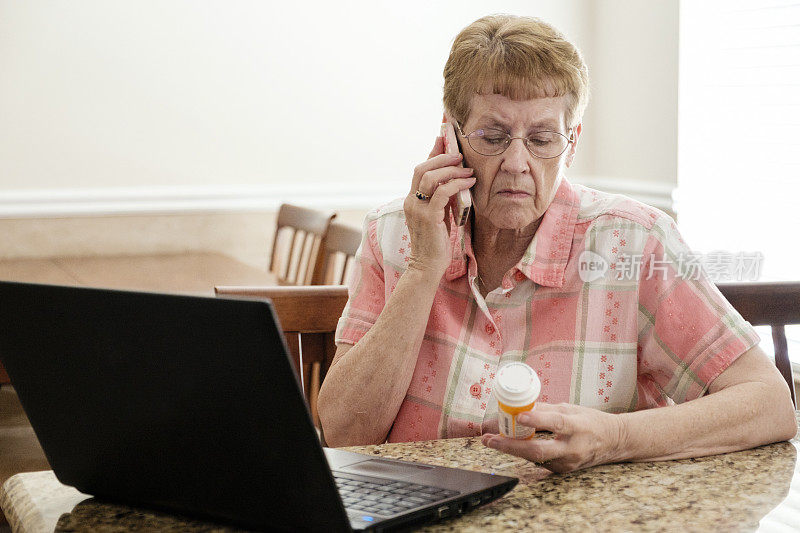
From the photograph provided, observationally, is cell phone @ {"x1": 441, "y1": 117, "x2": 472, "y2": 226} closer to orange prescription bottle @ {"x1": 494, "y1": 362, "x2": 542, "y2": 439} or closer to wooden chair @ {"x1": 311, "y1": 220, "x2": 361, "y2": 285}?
orange prescription bottle @ {"x1": 494, "y1": 362, "x2": 542, "y2": 439}

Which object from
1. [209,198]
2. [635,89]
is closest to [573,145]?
[635,89]

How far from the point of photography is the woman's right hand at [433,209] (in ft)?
4.34

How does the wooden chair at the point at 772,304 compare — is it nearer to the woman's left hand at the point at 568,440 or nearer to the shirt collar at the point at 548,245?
the shirt collar at the point at 548,245

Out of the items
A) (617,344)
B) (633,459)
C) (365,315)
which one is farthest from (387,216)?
(633,459)

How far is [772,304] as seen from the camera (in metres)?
1.40

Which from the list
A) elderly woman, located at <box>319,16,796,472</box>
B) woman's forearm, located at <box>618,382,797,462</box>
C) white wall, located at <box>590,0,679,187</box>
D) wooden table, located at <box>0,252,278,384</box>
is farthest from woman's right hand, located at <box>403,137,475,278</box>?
white wall, located at <box>590,0,679,187</box>

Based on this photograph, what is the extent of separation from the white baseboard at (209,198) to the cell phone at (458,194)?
2.06 metres

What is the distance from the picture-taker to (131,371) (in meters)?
0.78

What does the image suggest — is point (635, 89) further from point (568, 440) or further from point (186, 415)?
point (186, 415)

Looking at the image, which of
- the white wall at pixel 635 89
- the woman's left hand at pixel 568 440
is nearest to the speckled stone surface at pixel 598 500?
the woman's left hand at pixel 568 440

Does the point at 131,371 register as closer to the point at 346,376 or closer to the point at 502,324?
the point at 346,376

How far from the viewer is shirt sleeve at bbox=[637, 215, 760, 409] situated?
1.21 metres

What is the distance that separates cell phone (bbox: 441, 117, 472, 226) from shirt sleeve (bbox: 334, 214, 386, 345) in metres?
0.14

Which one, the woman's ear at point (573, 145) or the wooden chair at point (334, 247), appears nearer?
the woman's ear at point (573, 145)
